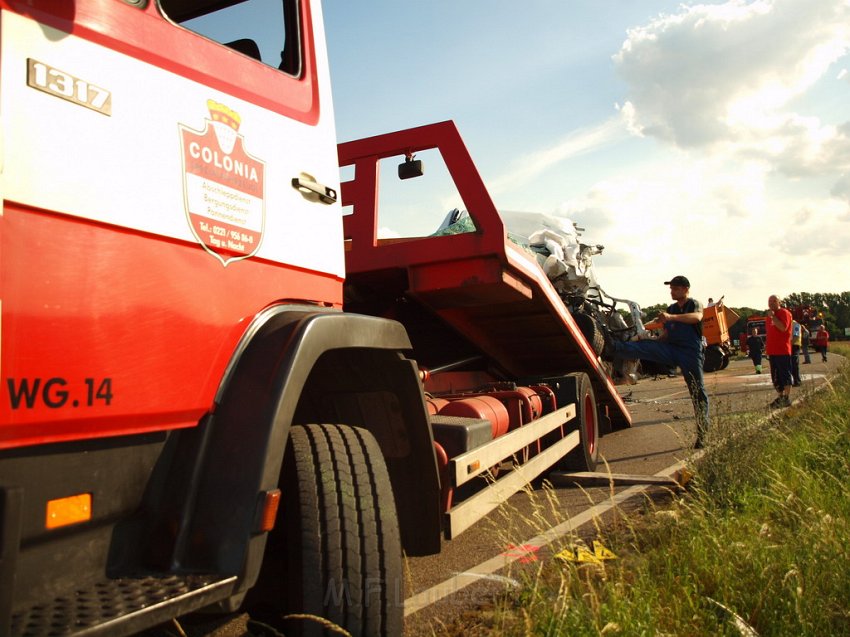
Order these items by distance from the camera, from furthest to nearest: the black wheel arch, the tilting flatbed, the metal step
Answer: the tilting flatbed, the black wheel arch, the metal step

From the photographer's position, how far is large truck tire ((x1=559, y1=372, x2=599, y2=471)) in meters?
5.47

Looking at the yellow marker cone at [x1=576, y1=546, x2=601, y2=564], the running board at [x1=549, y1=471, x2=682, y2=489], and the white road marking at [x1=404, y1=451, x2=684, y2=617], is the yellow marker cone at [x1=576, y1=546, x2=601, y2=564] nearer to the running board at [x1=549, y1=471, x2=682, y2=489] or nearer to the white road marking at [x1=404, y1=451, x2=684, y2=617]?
the white road marking at [x1=404, y1=451, x2=684, y2=617]

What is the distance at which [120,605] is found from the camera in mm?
1557

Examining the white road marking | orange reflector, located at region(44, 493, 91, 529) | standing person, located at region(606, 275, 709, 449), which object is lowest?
the white road marking

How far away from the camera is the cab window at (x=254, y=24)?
8.20 ft

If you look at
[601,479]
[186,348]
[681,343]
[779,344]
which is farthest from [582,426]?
[779,344]

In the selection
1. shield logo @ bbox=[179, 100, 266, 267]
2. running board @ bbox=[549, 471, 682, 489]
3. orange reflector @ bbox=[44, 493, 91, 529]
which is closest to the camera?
orange reflector @ bbox=[44, 493, 91, 529]

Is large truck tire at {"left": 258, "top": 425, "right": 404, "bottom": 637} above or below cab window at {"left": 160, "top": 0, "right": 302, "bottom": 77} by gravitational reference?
below

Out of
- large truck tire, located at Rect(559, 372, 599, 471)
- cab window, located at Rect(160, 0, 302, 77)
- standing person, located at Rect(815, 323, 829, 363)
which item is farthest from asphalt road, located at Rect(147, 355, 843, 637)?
standing person, located at Rect(815, 323, 829, 363)

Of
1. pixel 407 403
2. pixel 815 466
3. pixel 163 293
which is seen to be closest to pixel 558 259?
pixel 815 466

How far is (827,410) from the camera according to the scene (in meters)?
6.56

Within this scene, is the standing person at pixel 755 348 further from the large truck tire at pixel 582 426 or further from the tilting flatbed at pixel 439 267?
the tilting flatbed at pixel 439 267

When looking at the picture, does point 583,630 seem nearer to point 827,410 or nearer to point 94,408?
point 94,408

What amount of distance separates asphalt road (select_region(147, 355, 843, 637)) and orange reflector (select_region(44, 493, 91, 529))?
114 centimetres
